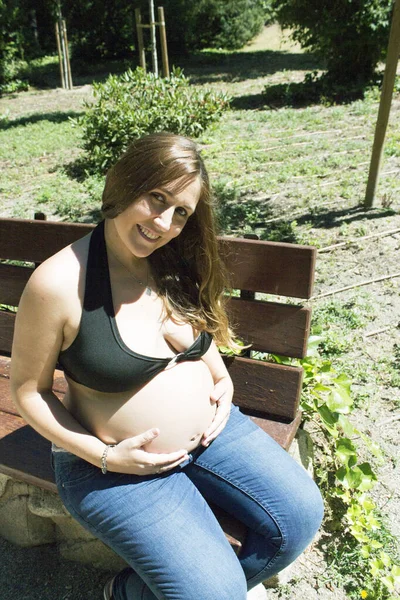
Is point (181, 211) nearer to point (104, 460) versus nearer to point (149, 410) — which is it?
point (149, 410)

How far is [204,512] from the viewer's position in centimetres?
195

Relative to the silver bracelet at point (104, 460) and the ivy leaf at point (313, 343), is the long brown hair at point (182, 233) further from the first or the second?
the ivy leaf at point (313, 343)

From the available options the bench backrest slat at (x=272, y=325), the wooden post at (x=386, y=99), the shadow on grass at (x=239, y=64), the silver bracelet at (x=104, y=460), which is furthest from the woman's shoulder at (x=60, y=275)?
the shadow on grass at (x=239, y=64)

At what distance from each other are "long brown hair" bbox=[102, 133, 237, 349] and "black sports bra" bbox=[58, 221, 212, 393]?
9.8 inches

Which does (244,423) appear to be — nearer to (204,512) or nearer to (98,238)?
(204,512)

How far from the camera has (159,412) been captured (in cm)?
198

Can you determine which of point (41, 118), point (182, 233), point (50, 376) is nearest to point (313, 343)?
point (182, 233)

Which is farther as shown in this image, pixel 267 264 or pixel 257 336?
pixel 257 336

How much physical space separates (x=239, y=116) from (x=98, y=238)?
9350 mm

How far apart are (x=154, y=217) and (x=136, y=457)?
2.49 feet

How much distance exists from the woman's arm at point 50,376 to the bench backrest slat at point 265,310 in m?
0.73

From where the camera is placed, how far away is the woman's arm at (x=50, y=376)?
1808mm

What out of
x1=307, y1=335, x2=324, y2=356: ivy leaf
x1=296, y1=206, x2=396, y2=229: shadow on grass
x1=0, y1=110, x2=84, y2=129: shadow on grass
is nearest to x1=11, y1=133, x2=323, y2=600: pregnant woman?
x1=307, y1=335, x2=324, y2=356: ivy leaf

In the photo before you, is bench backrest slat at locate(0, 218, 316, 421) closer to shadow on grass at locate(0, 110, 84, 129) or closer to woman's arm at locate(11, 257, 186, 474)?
woman's arm at locate(11, 257, 186, 474)
